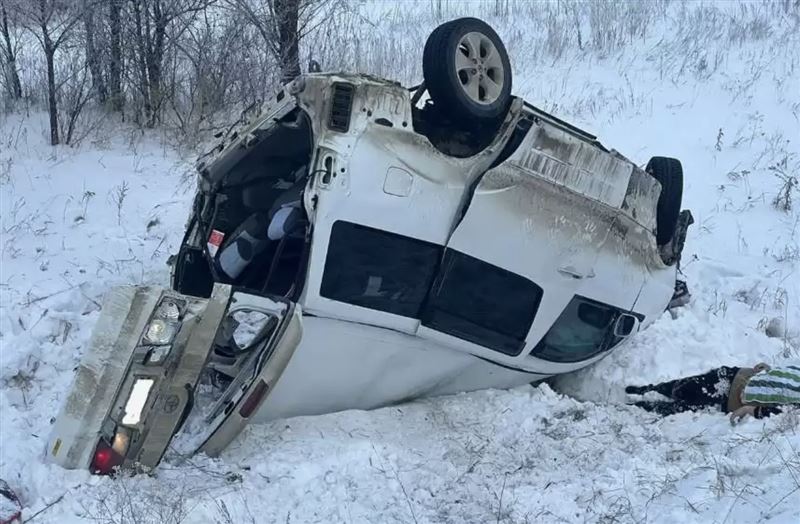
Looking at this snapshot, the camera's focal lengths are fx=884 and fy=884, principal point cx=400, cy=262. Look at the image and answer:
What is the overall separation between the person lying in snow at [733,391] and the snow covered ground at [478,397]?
0.45 feet

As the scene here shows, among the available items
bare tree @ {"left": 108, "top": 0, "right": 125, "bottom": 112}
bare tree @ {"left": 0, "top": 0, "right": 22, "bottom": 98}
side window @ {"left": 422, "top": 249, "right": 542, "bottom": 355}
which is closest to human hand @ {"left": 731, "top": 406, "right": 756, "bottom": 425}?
side window @ {"left": 422, "top": 249, "right": 542, "bottom": 355}

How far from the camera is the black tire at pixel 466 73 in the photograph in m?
4.74

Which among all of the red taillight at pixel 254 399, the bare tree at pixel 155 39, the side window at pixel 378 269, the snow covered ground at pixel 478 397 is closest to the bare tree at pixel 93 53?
the bare tree at pixel 155 39

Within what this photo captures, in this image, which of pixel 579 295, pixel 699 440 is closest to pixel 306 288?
pixel 579 295

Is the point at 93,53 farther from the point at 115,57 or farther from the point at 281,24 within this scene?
the point at 281,24

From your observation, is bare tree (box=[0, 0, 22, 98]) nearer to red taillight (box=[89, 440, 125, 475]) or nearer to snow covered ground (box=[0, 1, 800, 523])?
snow covered ground (box=[0, 1, 800, 523])

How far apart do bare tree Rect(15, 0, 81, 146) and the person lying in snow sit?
6828 millimetres

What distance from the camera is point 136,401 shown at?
430 centimetres

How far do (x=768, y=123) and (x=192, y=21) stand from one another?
680 centimetres

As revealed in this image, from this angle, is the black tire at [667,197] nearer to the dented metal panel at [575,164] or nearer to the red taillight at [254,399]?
the dented metal panel at [575,164]

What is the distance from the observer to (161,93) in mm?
10484

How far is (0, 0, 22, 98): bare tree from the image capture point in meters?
9.50

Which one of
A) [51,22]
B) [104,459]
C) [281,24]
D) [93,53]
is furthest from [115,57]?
[104,459]

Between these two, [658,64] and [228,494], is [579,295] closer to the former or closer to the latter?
[228,494]
